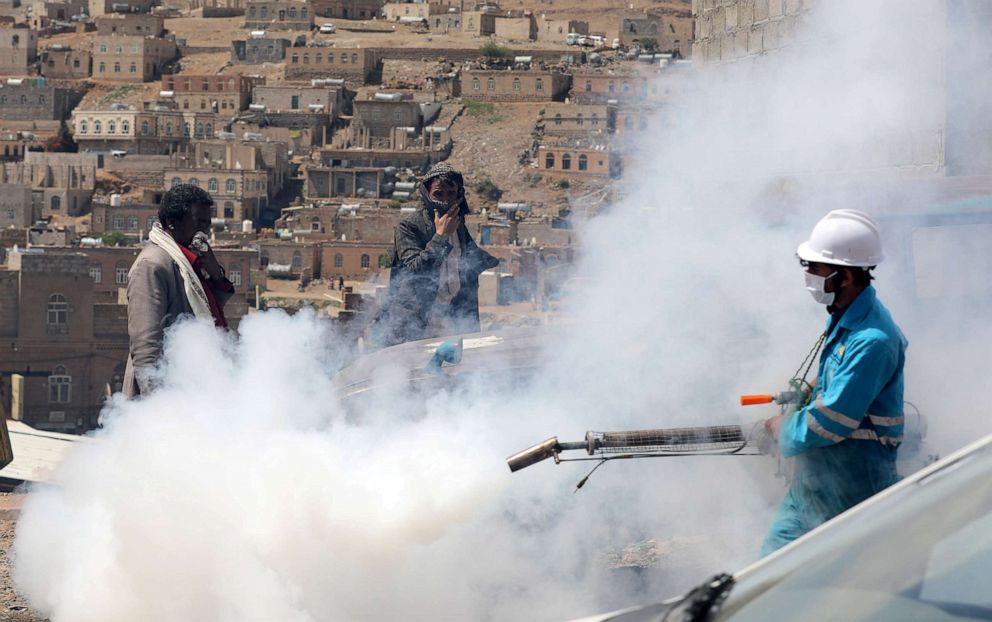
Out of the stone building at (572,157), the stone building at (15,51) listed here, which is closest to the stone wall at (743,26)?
the stone building at (572,157)

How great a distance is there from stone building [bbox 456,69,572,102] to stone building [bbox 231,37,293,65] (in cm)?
1482

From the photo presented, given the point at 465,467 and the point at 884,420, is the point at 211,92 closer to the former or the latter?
the point at 465,467

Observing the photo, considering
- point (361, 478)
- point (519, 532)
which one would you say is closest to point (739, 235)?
point (519, 532)

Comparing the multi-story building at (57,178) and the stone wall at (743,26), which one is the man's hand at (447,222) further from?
the multi-story building at (57,178)

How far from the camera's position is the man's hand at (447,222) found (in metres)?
6.50

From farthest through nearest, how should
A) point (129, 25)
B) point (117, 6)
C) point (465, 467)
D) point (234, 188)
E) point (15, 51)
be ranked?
1. point (117, 6)
2. point (129, 25)
3. point (15, 51)
4. point (234, 188)
5. point (465, 467)

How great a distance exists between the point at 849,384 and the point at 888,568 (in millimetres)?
1457

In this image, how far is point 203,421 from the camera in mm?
4883

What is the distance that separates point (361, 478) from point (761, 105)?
631 cm

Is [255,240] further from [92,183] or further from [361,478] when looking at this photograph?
[361,478]

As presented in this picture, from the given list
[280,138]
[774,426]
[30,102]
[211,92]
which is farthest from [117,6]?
[774,426]

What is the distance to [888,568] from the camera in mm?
2316

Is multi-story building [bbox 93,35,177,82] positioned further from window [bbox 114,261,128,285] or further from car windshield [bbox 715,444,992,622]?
car windshield [bbox 715,444,992,622]

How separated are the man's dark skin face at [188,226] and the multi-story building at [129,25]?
101268mm
